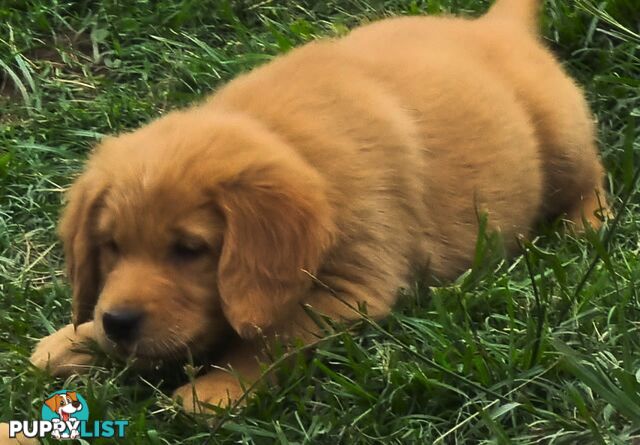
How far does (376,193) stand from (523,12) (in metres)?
1.55

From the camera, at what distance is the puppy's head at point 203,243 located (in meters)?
3.03

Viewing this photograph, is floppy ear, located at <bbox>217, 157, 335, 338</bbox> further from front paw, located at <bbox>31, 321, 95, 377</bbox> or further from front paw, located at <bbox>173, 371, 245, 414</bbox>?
front paw, located at <bbox>31, 321, 95, 377</bbox>

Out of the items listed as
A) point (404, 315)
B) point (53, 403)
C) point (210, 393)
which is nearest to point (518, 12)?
point (404, 315)

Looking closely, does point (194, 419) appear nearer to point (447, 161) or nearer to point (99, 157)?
point (99, 157)

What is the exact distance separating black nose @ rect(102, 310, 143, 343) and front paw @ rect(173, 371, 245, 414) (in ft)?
0.68

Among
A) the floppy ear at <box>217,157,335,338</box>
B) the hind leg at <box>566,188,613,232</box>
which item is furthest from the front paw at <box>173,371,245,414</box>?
the hind leg at <box>566,188,613,232</box>

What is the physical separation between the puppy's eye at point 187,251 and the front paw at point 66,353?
0.45 metres

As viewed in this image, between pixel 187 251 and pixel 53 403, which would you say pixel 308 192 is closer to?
pixel 187 251

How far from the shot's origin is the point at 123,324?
2988 millimetres

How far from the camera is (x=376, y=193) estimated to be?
342 centimetres

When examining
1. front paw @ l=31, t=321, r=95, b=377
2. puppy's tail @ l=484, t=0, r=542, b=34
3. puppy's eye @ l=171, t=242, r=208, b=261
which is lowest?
front paw @ l=31, t=321, r=95, b=377

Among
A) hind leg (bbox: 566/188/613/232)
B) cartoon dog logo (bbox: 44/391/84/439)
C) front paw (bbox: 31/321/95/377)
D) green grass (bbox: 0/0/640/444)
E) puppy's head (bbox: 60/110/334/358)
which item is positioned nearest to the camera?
green grass (bbox: 0/0/640/444)

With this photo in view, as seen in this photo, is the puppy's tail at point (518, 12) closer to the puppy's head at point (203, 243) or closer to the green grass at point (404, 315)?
the green grass at point (404, 315)

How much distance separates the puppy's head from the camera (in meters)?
3.03
